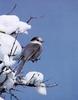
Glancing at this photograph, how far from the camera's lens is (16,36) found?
2211mm

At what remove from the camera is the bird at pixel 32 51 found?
238 cm

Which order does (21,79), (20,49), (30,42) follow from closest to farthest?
(20,49) < (21,79) < (30,42)

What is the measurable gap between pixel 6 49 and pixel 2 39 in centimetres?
8

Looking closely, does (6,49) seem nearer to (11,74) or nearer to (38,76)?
(11,74)

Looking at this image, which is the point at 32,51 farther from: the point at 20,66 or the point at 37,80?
the point at 37,80

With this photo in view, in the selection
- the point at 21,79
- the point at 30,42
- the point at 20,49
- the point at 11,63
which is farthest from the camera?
the point at 30,42

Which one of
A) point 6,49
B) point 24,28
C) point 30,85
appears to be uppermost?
point 24,28

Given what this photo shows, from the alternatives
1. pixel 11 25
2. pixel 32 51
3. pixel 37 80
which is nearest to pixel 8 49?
pixel 11 25

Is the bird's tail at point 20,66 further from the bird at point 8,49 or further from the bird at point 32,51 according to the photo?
the bird at point 8,49

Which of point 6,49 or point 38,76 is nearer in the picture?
point 6,49

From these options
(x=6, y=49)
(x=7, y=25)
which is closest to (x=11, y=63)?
(x=6, y=49)

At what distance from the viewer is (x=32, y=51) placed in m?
2.48

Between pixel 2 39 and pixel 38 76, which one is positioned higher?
pixel 2 39

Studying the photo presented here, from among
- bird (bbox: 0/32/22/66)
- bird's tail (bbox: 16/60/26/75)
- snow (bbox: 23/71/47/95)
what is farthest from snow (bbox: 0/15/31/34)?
snow (bbox: 23/71/47/95)
